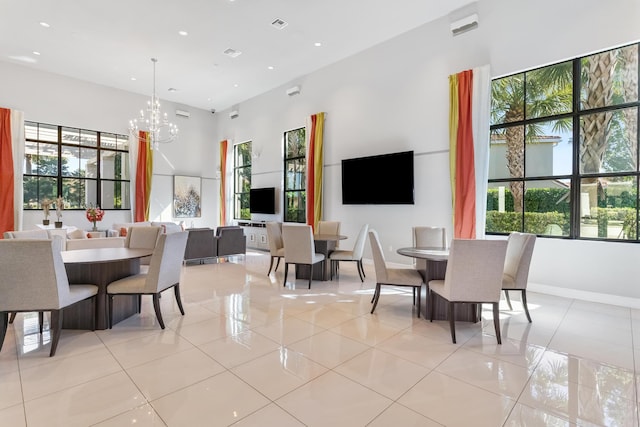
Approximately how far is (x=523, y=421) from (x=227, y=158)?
33.3 feet

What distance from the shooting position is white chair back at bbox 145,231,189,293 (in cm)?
320

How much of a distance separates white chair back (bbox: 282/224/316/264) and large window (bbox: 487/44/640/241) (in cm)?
309

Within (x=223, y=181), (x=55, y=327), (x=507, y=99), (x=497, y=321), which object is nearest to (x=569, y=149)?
(x=507, y=99)

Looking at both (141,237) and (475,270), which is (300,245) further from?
(475,270)

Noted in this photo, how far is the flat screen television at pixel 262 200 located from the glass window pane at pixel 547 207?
245 inches

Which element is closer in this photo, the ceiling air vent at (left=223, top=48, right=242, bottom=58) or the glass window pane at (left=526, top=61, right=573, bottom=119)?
the glass window pane at (left=526, top=61, right=573, bottom=119)

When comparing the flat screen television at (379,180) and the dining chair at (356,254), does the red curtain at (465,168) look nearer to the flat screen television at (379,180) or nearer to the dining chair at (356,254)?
the flat screen television at (379,180)

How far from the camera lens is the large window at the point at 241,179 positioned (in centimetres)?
1025

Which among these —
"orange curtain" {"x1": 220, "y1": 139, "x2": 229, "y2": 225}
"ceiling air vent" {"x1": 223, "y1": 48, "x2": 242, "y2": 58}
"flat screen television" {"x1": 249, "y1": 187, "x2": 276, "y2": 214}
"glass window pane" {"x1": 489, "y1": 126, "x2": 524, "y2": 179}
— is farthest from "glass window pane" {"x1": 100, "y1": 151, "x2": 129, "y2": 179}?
"glass window pane" {"x1": 489, "y1": 126, "x2": 524, "y2": 179}

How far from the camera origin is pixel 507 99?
513 centimetres

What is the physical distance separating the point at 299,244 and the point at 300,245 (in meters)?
0.02

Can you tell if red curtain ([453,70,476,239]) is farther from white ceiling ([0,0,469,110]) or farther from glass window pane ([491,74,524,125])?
white ceiling ([0,0,469,110])

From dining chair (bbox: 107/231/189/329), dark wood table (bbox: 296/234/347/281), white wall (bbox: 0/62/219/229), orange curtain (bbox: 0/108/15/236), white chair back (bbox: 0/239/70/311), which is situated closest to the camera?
white chair back (bbox: 0/239/70/311)

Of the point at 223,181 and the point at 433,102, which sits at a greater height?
the point at 433,102
